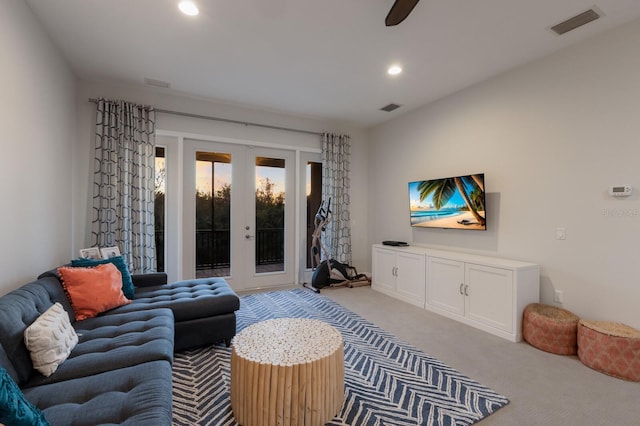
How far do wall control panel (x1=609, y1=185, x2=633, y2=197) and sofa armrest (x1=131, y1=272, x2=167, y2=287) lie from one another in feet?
14.6

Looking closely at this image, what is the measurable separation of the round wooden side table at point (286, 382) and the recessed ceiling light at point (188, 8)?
8.53ft

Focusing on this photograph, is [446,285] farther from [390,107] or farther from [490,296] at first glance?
[390,107]

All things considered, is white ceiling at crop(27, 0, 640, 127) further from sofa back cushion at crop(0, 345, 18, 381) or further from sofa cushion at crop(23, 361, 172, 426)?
sofa cushion at crop(23, 361, 172, 426)

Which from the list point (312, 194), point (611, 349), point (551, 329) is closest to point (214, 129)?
point (312, 194)

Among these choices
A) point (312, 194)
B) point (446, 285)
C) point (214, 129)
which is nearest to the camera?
point (446, 285)

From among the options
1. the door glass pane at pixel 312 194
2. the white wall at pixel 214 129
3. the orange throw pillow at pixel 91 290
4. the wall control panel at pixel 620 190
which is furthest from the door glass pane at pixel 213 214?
the wall control panel at pixel 620 190

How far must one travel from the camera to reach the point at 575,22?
257 centimetres

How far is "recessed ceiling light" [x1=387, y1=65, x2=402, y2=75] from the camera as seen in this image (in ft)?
11.1

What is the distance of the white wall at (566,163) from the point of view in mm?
2617

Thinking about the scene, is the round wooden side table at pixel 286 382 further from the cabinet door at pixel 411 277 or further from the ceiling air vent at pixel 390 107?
the ceiling air vent at pixel 390 107

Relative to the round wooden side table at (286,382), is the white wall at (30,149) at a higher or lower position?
higher

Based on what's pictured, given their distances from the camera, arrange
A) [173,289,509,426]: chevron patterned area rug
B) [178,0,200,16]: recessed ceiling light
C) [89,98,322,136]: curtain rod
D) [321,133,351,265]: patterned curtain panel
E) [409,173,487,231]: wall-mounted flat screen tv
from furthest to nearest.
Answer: [321,133,351,265]: patterned curtain panel → [89,98,322,136]: curtain rod → [409,173,487,231]: wall-mounted flat screen tv → [178,0,200,16]: recessed ceiling light → [173,289,509,426]: chevron patterned area rug

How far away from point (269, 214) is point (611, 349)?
421 cm

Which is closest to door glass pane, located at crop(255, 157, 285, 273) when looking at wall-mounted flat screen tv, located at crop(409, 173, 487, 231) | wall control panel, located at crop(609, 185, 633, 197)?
wall-mounted flat screen tv, located at crop(409, 173, 487, 231)
